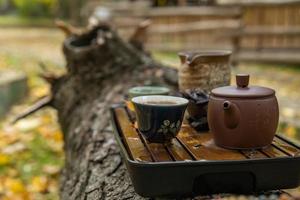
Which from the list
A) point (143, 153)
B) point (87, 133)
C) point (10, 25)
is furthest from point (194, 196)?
point (10, 25)

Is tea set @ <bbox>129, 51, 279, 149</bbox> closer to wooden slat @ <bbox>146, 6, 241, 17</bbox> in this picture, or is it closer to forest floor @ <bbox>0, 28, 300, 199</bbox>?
forest floor @ <bbox>0, 28, 300, 199</bbox>

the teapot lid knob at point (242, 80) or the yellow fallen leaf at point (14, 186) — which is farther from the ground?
the teapot lid knob at point (242, 80)

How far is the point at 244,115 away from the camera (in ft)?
4.88

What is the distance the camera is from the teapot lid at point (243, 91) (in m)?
1.50

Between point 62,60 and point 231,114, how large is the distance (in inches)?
327

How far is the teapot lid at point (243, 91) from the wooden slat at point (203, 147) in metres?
0.18

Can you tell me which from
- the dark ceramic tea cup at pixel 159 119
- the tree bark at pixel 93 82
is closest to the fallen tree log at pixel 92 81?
the tree bark at pixel 93 82

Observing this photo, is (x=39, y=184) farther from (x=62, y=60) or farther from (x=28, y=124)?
(x=62, y=60)

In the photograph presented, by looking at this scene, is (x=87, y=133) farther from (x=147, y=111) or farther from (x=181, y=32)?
(x=181, y=32)

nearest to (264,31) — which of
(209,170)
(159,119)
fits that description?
(159,119)

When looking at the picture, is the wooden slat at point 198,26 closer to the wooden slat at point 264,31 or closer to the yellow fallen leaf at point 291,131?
the wooden slat at point 264,31

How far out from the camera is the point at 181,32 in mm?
10297

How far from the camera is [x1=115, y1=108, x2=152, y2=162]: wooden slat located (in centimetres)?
148

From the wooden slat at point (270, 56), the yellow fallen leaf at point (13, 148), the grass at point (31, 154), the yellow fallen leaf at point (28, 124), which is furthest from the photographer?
the wooden slat at point (270, 56)
